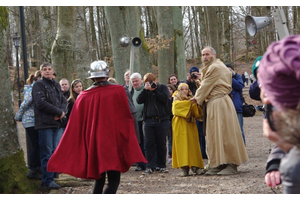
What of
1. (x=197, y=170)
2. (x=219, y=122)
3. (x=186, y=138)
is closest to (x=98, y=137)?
(x=219, y=122)

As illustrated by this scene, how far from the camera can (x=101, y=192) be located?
5.85 m

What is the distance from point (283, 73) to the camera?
2.16m

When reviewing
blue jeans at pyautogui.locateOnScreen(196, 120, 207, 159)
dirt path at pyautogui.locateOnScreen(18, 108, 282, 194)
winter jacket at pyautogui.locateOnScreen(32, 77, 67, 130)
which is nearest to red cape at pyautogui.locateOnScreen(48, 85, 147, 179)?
dirt path at pyautogui.locateOnScreen(18, 108, 282, 194)

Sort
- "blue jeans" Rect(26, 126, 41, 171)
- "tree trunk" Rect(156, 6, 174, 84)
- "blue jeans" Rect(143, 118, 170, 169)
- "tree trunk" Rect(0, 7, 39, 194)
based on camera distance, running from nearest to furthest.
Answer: "tree trunk" Rect(0, 7, 39, 194), "blue jeans" Rect(26, 126, 41, 171), "blue jeans" Rect(143, 118, 170, 169), "tree trunk" Rect(156, 6, 174, 84)

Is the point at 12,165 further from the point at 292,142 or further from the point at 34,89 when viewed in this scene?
the point at 292,142

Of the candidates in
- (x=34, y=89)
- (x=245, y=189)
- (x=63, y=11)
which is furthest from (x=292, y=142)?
(x=63, y=11)

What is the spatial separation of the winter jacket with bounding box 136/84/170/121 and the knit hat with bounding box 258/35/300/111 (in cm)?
707

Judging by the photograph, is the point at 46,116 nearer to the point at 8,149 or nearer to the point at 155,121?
the point at 8,149

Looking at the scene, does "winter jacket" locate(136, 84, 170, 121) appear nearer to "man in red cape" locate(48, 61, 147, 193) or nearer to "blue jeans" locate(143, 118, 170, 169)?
"blue jeans" locate(143, 118, 170, 169)

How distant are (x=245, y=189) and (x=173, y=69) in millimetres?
14635

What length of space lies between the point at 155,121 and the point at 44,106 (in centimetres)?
252

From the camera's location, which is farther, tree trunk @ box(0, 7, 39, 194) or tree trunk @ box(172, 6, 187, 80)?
tree trunk @ box(172, 6, 187, 80)

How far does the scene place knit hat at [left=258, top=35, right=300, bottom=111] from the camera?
212 cm

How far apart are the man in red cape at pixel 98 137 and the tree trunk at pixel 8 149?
2.05m
